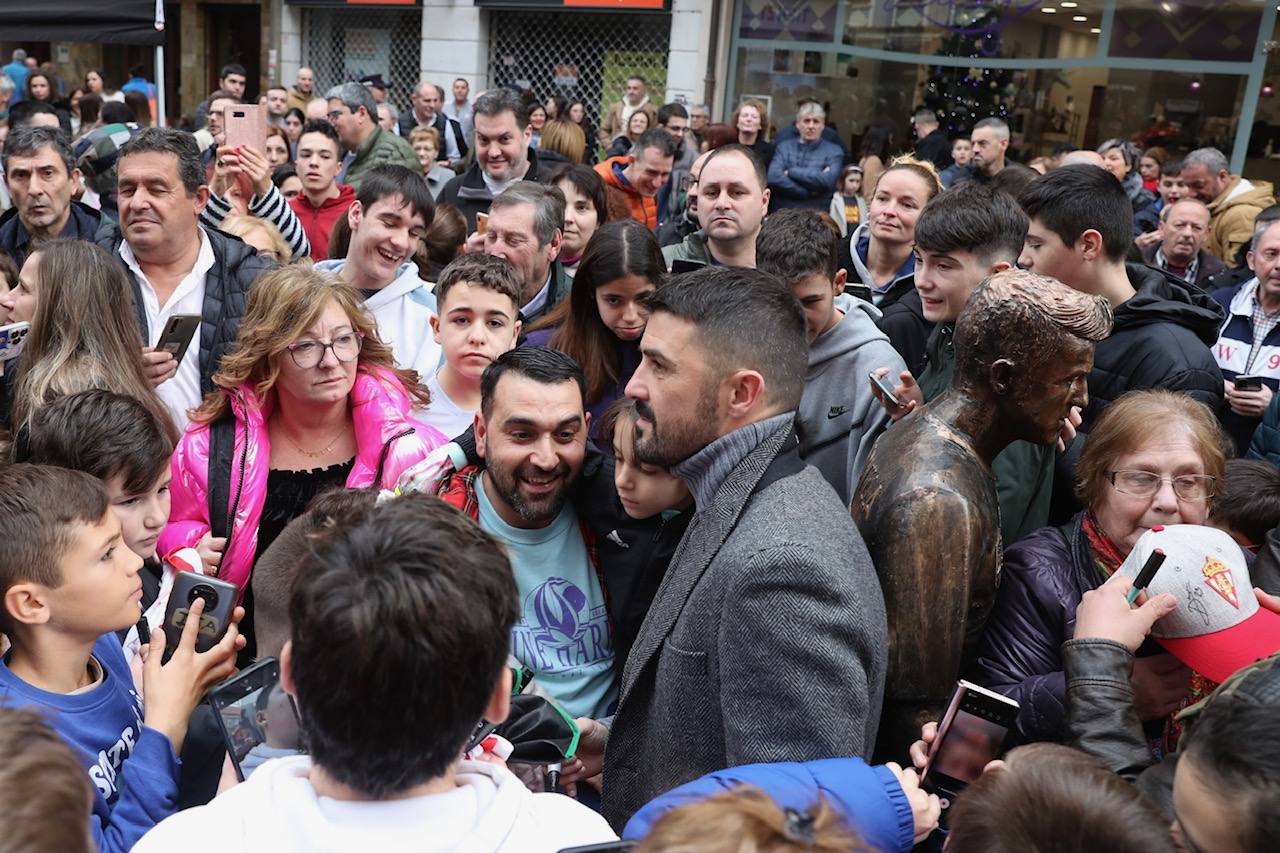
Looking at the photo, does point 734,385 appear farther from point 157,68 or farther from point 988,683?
point 157,68

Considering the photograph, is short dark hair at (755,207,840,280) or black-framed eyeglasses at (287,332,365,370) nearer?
black-framed eyeglasses at (287,332,365,370)

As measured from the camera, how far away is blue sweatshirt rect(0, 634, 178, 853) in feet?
6.49

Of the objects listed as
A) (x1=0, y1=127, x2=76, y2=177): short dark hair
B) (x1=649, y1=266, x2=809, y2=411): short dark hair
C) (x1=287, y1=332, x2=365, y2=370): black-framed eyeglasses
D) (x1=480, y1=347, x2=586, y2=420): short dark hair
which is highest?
(x1=0, y1=127, x2=76, y2=177): short dark hair

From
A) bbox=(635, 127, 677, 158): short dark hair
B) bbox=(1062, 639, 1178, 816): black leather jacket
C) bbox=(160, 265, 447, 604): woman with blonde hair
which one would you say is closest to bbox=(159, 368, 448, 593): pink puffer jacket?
bbox=(160, 265, 447, 604): woman with blonde hair

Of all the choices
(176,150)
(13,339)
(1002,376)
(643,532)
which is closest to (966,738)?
(1002,376)

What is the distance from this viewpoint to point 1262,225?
528 centimetres

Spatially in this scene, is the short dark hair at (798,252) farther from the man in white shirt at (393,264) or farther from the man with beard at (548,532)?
the man in white shirt at (393,264)

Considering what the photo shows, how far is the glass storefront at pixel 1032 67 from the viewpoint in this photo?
36.9 feet

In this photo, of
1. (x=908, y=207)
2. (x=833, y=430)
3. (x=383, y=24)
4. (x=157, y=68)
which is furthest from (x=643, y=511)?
(x=383, y=24)

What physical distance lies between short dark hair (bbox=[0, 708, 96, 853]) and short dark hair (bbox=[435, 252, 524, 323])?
8.01 feet

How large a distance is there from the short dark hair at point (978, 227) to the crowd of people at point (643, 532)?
1 cm

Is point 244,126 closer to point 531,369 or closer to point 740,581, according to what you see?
point 531,369

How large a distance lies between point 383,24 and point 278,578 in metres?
15.5

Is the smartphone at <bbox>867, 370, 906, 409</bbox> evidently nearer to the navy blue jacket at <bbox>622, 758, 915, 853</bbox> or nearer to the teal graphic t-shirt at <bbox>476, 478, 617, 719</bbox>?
the teal graphic t-shirt at <bbox>476, 478, 617, 719</bbox>
